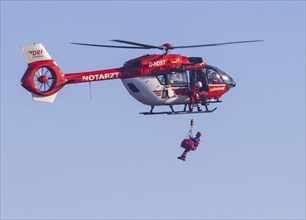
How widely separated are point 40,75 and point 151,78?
652 cm

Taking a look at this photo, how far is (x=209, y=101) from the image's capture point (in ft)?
237

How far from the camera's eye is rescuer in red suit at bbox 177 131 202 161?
7200 centimetres

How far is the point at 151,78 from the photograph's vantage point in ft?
230

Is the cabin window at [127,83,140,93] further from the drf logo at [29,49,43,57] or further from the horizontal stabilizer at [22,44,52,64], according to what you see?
the drf logo at [29,49,43,57]

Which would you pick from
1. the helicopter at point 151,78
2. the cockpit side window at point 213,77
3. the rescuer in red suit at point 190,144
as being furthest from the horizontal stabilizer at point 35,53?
the cockpit side window at point 213,77

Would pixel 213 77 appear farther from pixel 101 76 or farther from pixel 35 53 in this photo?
pixel 35 53

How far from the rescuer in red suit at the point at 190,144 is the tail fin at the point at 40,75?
334 inches

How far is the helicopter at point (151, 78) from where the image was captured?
68.8 metres

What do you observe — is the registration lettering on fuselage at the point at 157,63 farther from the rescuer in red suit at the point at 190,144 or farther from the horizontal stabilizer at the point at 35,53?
the horizontal stabilizer at the point at 35,53

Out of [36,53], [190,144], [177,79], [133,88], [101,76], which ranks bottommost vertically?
[190,144]

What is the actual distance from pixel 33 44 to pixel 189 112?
9954 mm

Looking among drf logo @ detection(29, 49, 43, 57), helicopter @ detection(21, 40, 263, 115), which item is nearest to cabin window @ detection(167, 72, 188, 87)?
helicopter @ detection(21, 40, 263, 115)

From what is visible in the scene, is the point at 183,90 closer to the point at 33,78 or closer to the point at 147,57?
the point at 147,57

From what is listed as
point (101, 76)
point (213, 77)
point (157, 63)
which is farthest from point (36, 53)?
point (213, 77)
